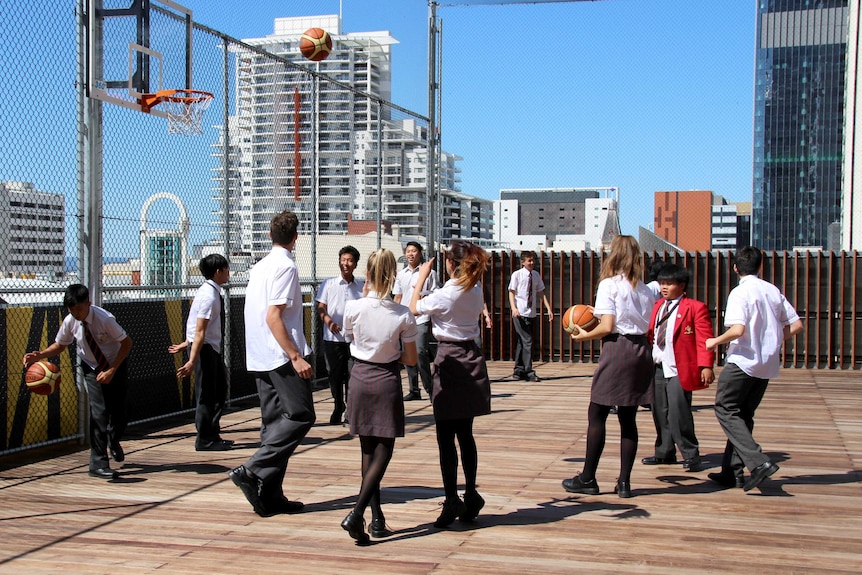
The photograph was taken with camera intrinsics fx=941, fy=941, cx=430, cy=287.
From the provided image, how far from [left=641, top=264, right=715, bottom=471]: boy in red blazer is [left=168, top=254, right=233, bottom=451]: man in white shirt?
3686 mm

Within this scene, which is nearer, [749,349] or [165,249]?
[749,349]

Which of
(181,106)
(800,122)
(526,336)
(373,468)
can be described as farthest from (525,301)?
(800,122)

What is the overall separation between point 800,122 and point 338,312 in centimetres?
17119

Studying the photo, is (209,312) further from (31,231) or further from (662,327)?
(662,327)

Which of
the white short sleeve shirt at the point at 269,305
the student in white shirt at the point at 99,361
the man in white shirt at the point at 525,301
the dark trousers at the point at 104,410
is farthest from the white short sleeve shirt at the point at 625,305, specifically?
the man in white shirt at the point at 525,301

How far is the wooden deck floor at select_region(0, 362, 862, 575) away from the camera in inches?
193

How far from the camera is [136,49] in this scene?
8.52 metres

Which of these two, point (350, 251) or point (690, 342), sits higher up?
point (350, 251)

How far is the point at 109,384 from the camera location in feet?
22.5

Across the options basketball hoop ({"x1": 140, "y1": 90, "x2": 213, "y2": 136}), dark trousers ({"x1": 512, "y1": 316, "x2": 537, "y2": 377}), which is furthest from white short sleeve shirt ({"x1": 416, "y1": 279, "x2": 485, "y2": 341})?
dark trousers ({"x1": 512, "y1": 316, "x2": 537, "y2": 377})

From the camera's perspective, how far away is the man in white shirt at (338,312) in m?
9.29

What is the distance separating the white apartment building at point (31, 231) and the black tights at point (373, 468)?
370 cm

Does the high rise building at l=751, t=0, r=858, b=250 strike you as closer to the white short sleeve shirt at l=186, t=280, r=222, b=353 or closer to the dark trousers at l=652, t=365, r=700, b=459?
the dark trousers at l=652, t=365, r=700, b=459

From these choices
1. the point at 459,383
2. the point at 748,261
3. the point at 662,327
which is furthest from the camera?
the point at 662,327
